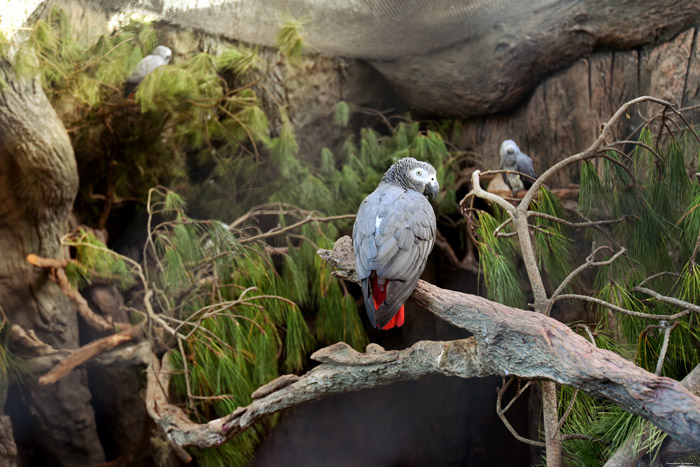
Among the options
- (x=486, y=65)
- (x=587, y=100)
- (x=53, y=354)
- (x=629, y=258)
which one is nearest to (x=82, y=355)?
(x=53, y=354)

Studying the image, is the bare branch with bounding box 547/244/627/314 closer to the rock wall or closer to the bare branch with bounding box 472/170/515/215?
the bare branch with bounding box 472/170/515/215


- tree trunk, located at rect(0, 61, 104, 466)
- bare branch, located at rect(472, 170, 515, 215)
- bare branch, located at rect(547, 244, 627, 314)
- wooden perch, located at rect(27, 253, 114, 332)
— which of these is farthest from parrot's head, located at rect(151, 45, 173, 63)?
bare branch, located at rect(547, 244, 627, 314)

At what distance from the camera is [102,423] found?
1696 mm

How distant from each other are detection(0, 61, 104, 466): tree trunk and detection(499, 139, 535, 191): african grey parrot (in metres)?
1.24

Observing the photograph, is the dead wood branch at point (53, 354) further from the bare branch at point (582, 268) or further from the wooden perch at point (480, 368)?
the bare branch at point (582, 268)

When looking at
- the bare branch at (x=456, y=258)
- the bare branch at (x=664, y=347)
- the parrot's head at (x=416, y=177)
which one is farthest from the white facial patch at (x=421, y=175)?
the bare branch at (x=456, y=258)

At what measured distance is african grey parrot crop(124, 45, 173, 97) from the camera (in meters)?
1.41

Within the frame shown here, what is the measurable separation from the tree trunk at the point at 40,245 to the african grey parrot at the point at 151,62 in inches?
9.3

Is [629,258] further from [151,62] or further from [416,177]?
[151,62]

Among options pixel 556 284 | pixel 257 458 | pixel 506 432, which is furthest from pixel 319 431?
pixel 556 284

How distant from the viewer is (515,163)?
155 cm

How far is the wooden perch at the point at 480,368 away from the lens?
0.63 meters

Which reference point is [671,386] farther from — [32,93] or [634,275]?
[32,93]

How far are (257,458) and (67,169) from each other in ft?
3.54
